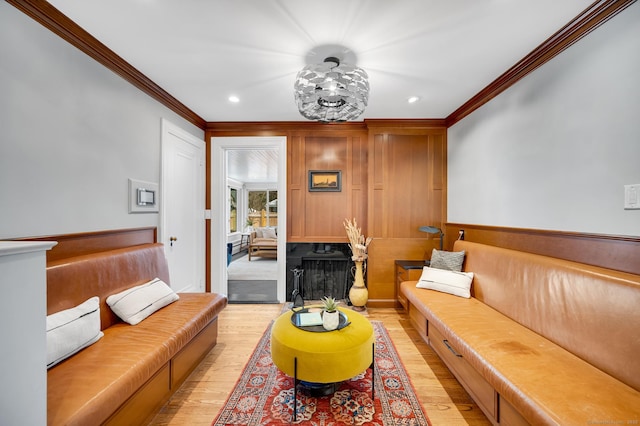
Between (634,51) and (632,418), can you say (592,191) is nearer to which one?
(634,51)

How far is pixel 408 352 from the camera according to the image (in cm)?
237

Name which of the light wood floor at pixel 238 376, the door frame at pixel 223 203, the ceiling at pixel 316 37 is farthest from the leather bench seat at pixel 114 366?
the ceiling at pixel 316 37

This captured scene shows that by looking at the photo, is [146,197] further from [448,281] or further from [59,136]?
[448,281]

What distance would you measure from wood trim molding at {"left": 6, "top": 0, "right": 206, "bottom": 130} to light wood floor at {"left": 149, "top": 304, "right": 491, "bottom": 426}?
264cm

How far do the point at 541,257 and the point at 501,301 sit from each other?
495 mm

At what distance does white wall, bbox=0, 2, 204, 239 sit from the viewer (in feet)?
4.62

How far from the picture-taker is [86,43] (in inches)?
71.6

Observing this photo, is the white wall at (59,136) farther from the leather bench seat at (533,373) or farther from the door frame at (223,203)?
the leather bench seat at (533,373)

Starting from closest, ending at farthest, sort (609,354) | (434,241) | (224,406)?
(609,354) → (224,406) → (434,241)

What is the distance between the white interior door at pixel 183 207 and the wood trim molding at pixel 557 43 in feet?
11.4

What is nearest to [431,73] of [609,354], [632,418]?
[609,354]

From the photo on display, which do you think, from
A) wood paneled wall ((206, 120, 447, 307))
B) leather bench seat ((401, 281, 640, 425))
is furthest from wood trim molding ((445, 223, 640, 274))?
wood paneled wall ((206, 120, 447, 307))

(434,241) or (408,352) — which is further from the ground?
(434,241)

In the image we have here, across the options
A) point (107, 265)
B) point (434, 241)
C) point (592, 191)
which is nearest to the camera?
point (592, 191)
